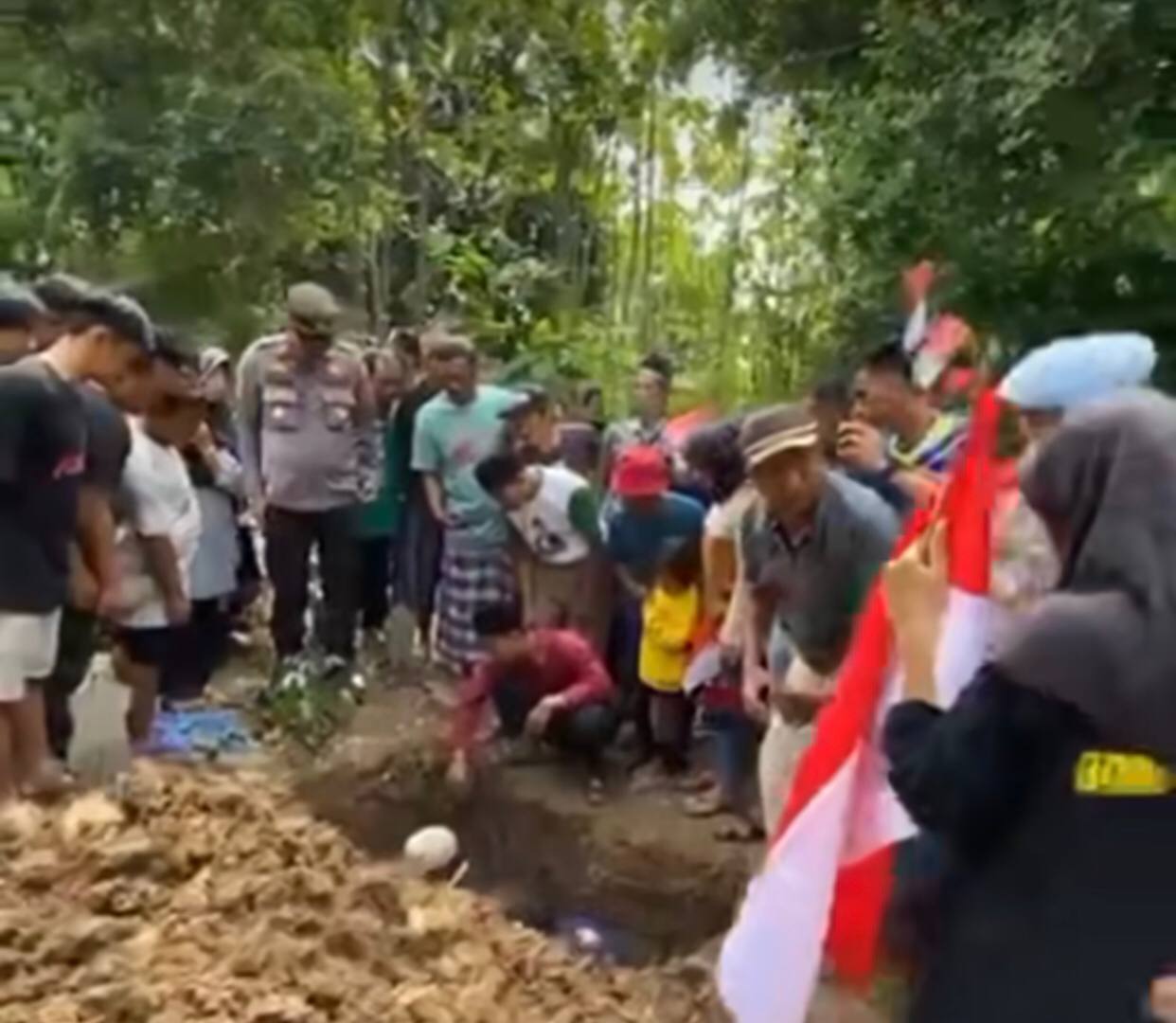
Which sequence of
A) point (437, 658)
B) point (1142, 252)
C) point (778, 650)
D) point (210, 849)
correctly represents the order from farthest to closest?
1. point (437, 658)
2. point (1142, 252)
3. point (778, 650)
4. point (210, 849)

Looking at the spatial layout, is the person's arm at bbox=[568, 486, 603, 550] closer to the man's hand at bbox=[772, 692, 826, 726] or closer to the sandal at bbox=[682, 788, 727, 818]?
the sandal at bbox=[682, 788, 727, 818]

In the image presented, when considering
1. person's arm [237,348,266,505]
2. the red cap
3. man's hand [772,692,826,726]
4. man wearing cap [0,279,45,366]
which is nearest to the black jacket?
man's hand [772,692,826,726]

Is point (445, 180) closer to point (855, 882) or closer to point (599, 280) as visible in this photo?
point (599, 280)

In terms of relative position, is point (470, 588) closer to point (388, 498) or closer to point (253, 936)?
point (388, 498)

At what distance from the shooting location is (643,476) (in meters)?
8.54

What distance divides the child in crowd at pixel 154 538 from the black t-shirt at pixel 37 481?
84cm

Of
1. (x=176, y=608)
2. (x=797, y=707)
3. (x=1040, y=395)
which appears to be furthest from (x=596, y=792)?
(x=1040, y=395)

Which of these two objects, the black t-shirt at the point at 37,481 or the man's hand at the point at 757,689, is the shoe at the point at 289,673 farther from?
the black t-shirt at the point at 37,481

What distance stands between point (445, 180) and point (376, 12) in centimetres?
338

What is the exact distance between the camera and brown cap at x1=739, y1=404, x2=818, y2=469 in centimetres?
564

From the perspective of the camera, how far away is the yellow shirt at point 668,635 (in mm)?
8609

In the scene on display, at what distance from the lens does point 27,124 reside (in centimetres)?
1354

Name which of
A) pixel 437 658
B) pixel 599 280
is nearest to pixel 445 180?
pixel 599 280

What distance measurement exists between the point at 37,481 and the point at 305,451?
3349 mm
